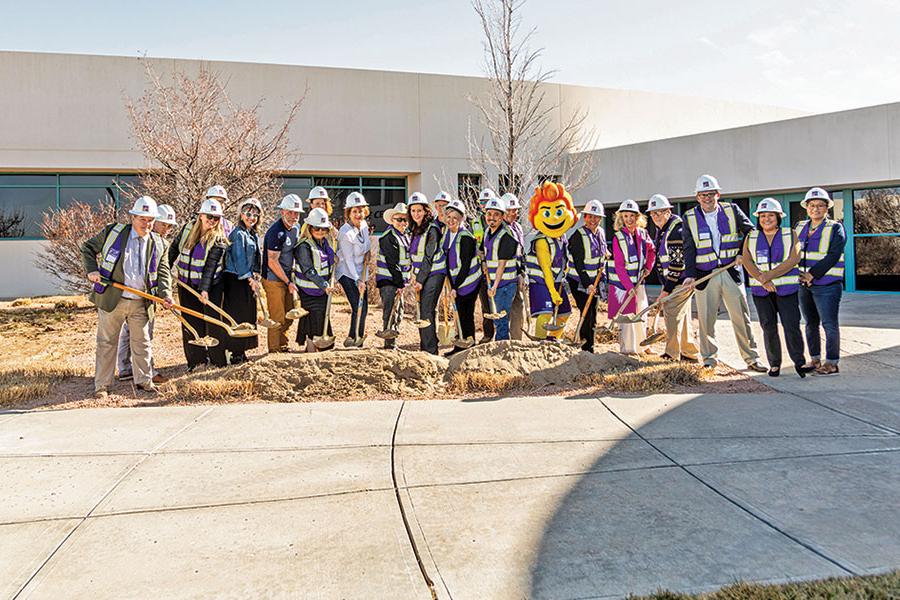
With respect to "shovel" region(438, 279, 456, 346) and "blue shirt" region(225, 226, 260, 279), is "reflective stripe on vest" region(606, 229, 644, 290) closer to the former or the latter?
"shovel" region(438, 279, 456, 346)

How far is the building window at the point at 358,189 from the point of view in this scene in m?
21.7

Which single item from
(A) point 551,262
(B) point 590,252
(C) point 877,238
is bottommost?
(A) point 551,262

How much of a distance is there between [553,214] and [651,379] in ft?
7.76

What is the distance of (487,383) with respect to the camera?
22.4ft

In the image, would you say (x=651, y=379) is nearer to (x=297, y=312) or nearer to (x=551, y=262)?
(x=551, y=262)

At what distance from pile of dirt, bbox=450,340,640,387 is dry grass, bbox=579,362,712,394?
0.64 feet

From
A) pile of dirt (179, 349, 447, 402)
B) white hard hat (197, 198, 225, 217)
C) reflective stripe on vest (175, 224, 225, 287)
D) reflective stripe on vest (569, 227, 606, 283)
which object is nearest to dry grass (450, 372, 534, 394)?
pile of dirt (179, 349, 447, 402)

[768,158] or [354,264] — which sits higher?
[768,158]

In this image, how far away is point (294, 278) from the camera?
8.01m

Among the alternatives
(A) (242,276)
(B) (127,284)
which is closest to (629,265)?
(A) (242,276)

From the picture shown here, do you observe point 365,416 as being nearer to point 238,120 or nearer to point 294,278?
point 294,278

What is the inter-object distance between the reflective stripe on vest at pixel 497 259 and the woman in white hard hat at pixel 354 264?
4.88 feet

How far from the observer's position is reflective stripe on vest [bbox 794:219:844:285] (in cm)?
713

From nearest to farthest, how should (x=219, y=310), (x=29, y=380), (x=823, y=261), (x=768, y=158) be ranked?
(x=823, y=261)
(x=29, y=380)
(x=219, y=310)
(x=768, y=158)
